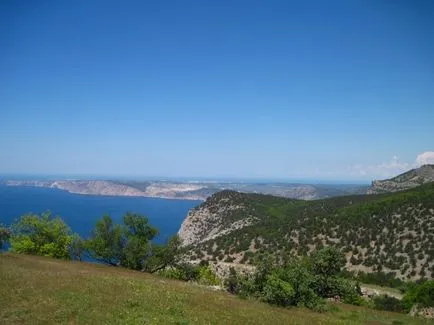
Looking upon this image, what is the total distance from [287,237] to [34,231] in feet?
152

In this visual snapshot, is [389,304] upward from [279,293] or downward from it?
downward

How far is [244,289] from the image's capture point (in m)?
31.9

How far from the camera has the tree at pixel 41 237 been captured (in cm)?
5222

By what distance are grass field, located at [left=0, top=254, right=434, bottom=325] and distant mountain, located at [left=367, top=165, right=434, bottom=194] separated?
388 feet

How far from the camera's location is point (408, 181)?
13675 centimetres

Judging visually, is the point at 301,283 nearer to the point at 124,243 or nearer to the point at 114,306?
the point at 114,306

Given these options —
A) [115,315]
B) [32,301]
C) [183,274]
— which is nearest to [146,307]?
[115,315]

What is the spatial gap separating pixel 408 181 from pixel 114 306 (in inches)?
5452

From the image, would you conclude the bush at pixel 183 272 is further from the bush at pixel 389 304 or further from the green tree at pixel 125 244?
the bush at pixel 389 304

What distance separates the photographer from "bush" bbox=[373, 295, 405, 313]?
38.6 metres

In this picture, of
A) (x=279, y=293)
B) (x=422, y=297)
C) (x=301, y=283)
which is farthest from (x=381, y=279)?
(x=279, y=293)

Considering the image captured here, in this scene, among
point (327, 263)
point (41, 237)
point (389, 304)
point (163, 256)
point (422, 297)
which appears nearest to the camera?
point (327, 263)

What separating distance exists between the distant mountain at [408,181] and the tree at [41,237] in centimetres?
11183

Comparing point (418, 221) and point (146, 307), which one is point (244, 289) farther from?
point (418, 221)
